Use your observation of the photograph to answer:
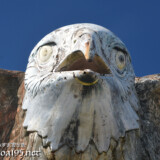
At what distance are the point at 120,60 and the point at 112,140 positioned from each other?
0.70 metres

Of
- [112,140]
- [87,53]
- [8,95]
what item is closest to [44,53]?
[87,53]

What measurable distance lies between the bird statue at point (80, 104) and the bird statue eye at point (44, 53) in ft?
0.03

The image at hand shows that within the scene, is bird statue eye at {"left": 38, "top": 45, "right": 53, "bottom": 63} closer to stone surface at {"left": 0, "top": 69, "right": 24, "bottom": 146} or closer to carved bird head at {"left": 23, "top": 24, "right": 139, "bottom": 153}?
carved bird head at {"left": 23, "top": 24, "right": 139, "bottom": 153}

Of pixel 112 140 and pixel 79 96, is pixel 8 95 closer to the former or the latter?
pixel 79 96

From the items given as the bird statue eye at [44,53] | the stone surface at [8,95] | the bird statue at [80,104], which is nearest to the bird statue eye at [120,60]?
the bird statue at [80,104]

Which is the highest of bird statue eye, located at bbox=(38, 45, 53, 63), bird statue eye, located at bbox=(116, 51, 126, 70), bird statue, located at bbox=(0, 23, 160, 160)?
bird statue eye, located at bbox=(38, 45, 53, 63)

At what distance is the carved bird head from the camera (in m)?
2.65

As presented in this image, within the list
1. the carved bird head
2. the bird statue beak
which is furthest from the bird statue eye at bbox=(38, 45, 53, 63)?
the bird statue beak

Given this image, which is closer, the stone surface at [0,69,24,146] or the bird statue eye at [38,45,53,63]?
the bird statue eye at [38,45,53,63]

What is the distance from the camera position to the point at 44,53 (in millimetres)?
3045

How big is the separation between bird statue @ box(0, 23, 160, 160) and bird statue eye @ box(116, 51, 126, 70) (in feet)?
0.07

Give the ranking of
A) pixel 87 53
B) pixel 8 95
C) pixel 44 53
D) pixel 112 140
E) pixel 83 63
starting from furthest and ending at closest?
pixel 8 95
pixel 44 53
pixel 83 63
pixel 112 140
pixel 87 53

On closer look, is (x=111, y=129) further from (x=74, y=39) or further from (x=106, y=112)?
(x=74, y=39)

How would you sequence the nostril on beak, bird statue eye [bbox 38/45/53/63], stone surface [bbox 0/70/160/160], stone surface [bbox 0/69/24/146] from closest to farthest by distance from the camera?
the nostril on beak, stone surface [bbox 0/70/160/160], bird statue eye [bbox 38/45/53/63], stone surface [bbox 0/69/24/146]
